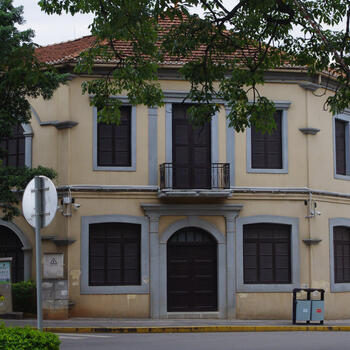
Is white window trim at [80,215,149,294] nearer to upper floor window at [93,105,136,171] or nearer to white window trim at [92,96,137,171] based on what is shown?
white window trim at [92,96,137,171]

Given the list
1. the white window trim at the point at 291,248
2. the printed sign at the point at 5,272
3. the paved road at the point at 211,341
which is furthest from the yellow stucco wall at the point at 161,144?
the paved road at the point at 211,341

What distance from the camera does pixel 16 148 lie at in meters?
24.7

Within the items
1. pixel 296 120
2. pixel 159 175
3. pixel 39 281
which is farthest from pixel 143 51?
pixel 296 120

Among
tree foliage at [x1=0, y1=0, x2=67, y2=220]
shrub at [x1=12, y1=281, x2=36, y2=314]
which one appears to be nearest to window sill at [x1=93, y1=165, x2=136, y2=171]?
tree foliage at [x1=0, y1=0, x2=67, y2=220]

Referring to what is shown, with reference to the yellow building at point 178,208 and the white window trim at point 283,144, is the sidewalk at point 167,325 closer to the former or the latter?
the yellow building at point 178,208

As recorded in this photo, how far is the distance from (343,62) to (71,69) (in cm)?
1198

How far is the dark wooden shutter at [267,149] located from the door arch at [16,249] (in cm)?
739

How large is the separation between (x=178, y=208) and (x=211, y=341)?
7427mm

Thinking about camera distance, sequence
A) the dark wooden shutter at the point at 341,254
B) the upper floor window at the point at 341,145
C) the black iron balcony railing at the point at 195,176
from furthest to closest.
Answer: the upper floor window at the point at 341,145 → the dark wooden shutter at the point at 341,254 → the black iron balcony railing at the point at 195,176

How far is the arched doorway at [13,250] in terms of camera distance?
2436 centimetres

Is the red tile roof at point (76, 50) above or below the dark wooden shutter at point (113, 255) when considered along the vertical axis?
above

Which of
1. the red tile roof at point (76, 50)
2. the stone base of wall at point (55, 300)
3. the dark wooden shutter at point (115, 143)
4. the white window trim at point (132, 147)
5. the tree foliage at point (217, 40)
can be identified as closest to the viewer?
the tree foliage at point (217, 40)

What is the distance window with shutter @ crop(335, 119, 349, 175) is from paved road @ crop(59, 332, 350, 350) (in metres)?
7.79

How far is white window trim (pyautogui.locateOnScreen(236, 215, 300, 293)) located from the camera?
79.5 ft
